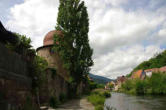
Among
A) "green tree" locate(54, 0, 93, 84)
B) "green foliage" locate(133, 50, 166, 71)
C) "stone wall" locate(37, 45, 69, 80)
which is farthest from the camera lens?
"green foliage" locate(133, 50, 166, 71)

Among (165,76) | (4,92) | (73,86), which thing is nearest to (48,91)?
(4,92)

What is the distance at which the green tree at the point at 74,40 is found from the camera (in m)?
18.1

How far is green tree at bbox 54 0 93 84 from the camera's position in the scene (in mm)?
18125

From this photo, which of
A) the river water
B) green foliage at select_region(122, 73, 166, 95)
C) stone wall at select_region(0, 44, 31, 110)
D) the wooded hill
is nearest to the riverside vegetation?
the river water

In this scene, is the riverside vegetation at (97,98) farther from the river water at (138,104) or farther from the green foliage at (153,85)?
the green foliage at (153,85)

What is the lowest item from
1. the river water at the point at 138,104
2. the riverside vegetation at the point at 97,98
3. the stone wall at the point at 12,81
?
the river water at the point at 138,104

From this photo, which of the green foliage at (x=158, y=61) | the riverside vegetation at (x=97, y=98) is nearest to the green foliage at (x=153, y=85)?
the riverside vegetation at (x=97, y=98)

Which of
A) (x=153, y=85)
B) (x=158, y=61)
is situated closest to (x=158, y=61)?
(x=158, y=61)

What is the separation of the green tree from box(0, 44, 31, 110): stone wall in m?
11.9

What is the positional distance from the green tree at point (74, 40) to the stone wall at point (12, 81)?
39.2 ft

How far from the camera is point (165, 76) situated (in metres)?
38.2

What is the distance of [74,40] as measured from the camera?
1900 centimetres

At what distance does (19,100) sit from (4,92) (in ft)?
3.33

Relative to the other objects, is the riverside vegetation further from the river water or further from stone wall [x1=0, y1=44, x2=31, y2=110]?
stone wall [x1=0, y1=44, x2=31, y2=110]
